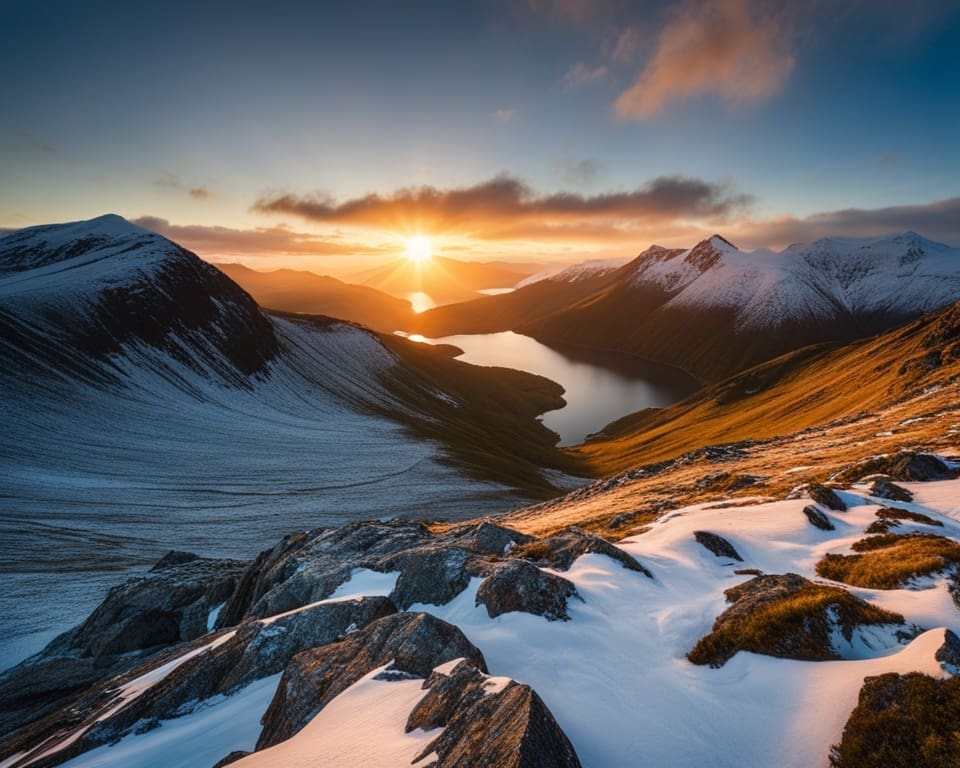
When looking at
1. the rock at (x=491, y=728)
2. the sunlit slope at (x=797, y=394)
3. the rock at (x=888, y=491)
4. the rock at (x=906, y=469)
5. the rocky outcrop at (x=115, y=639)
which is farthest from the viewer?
the sunlit slope at (x=797, y=394)

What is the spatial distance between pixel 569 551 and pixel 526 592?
501 cm

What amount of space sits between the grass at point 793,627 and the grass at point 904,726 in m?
2.36

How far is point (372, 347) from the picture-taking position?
162 metres

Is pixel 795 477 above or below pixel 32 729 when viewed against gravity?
above

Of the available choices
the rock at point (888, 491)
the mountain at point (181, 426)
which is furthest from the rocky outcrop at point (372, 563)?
the mountain at point (181, 426)

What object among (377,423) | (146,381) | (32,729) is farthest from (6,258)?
(32,729)

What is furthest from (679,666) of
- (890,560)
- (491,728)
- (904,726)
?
(890,560)

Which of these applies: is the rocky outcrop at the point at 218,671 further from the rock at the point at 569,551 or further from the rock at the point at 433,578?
the rock at the point at 569,551

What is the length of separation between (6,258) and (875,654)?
19627cm

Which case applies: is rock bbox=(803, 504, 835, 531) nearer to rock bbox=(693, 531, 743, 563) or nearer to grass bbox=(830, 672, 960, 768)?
rock bbox=(693, 531, 743, 563)

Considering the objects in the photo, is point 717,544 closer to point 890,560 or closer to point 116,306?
point 890,560

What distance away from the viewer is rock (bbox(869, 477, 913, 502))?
24438mm

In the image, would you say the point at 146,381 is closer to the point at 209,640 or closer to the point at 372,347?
the point at 372,347

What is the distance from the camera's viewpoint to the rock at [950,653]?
8.87 metres
